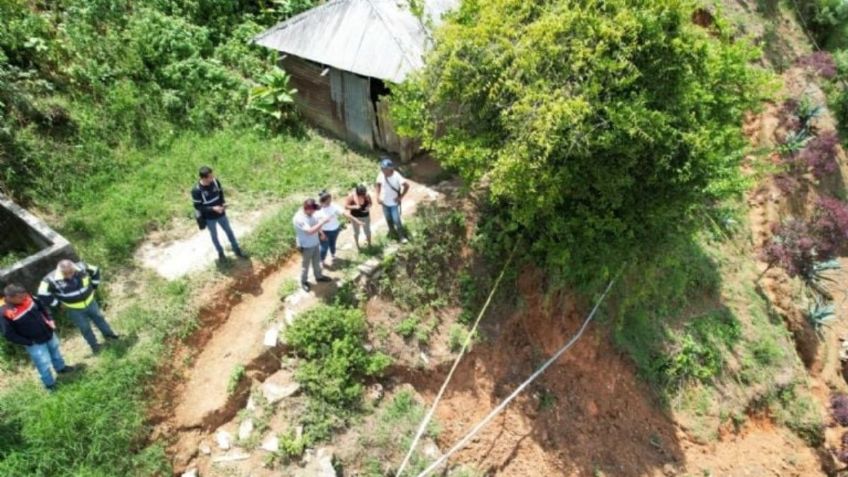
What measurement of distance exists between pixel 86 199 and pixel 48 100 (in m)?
2.42

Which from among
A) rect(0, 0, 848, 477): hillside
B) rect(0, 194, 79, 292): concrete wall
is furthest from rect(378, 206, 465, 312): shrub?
rect(0, 194, 79, 292): concrete wall

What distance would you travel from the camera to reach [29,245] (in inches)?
353

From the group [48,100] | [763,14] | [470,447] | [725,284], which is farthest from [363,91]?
[763,14]

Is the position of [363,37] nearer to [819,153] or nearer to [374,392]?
[374,392]

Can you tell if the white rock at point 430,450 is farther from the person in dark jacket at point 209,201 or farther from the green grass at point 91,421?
the person in dark jacket at point 209,201

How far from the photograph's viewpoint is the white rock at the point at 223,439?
7.73 metres

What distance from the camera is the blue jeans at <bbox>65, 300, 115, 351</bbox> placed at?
291 inches

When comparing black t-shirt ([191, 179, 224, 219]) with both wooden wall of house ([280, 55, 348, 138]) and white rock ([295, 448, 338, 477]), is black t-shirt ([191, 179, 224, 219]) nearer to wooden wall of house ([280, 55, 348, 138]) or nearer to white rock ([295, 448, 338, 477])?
white rock ([295, 448, 338, 477])

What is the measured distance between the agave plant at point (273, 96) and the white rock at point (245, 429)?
6650 mm

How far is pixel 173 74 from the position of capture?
39.3ft

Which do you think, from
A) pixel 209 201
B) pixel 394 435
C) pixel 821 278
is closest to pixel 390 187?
pixel 209 201

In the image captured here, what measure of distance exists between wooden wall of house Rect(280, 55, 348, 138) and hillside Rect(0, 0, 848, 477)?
0.98 ft

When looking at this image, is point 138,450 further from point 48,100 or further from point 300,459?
point 48,100

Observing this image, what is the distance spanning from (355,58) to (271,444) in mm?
7010
